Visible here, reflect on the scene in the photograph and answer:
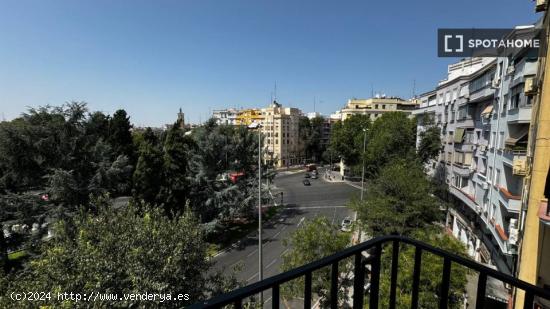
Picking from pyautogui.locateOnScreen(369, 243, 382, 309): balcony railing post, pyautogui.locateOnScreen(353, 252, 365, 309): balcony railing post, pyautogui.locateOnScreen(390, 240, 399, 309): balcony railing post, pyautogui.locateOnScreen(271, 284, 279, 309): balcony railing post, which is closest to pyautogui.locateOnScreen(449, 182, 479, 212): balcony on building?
pyautogui.locateOnScreen(390, 240, 399, 309): balcony railing post

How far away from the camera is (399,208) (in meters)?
17.5

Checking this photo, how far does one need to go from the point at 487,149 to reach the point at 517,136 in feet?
14.5

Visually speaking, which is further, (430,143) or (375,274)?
(430,143)

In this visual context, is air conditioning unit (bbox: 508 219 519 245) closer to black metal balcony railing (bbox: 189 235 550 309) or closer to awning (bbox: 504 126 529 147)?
awning (bbox: 504 126 529 147)

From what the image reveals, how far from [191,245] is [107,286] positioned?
Result: 2.46 meters

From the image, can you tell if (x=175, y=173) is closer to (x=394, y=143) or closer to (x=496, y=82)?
(x=496, y=82)

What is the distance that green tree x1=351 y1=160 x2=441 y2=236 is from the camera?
16625 millimetres

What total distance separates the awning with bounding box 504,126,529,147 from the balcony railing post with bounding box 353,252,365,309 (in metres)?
14.2

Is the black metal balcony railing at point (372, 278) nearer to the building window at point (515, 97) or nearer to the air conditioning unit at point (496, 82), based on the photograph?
the building window at point (515, 97)

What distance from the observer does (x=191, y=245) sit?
9.21m

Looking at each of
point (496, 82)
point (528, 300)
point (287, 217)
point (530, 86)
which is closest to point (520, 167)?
point (530, 86)

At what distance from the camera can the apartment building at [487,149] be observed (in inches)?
498

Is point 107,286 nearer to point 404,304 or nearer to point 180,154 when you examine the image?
point 404,304

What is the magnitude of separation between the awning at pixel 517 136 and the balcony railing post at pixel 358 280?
46.6 ft
